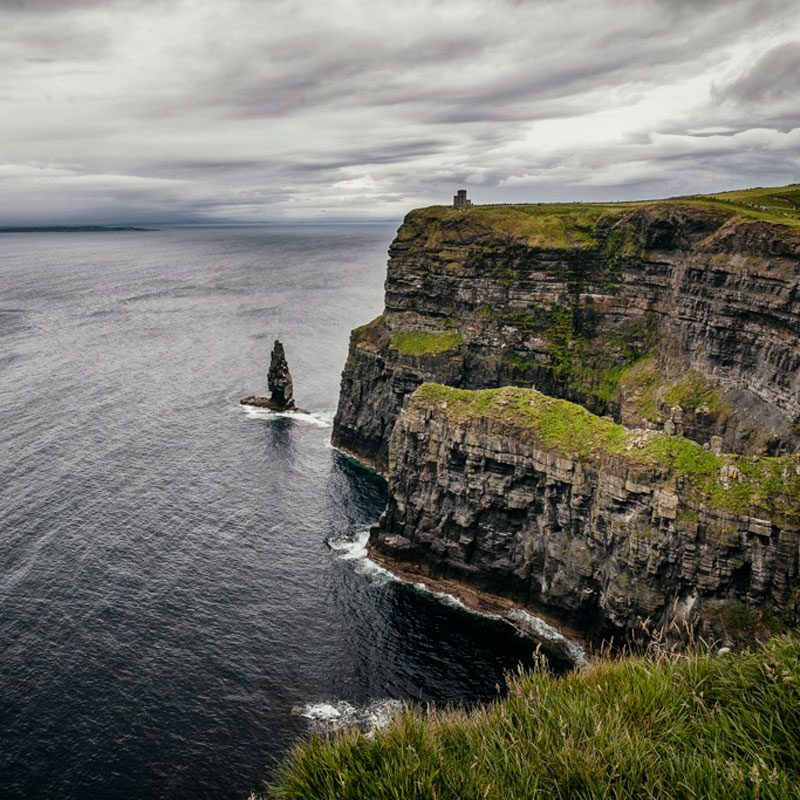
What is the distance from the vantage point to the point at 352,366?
127000mm

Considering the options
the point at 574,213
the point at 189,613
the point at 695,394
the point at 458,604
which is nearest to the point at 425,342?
the point at 574,213

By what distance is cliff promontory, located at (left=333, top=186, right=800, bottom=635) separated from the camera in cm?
5894

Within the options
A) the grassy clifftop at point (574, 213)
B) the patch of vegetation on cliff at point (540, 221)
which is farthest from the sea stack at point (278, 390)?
the patch of vegetation on cliff at point (540, 221)

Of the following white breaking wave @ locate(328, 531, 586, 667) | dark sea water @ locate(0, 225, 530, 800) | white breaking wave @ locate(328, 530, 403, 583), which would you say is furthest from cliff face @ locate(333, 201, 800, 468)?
white breaking wave @ locate(328, 530, 403, 583)

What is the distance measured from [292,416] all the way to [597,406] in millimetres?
59176

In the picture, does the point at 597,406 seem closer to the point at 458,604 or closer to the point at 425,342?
the point at 425,342

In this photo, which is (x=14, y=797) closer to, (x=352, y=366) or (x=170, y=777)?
(x=170, y=777)

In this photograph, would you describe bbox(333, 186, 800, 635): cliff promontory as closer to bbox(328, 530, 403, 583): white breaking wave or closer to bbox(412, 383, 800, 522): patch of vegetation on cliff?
bbox(412, 383, 800, 522): patch of vegetation on cliff

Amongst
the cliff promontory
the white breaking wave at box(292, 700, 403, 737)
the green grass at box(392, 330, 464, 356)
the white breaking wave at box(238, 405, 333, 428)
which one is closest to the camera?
the white breaking wave at box(292, 700, 403, 737)

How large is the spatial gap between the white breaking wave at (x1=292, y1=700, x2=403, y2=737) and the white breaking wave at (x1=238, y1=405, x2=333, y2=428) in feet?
254

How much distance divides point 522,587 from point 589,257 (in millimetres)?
63475

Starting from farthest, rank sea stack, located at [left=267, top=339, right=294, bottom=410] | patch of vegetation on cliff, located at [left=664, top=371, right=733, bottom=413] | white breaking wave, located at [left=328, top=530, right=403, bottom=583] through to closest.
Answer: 1. sea stack, located at [left=267, top=339, right=294, bottom=410]
2. patch of vegetation on cliff, located at [left=664, top=371, right=733, bottom=413]
3. white breaking wave, located at [left=328, top=530, right=403, bottom=583]

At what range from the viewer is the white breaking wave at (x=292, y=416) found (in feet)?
440

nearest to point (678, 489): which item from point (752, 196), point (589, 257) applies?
point (589, 257)
